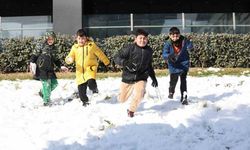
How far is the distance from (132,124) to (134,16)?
52.7 feet

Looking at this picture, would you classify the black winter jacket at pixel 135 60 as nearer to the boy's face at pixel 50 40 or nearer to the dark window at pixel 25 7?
the boy's face at pixel 50 40

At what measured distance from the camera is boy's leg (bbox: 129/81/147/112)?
331 inches

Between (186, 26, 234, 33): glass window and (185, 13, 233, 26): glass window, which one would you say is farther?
(185, 13, 233, 26): glass window

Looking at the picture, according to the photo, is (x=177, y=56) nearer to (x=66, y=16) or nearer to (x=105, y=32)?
(x=66, y=16)

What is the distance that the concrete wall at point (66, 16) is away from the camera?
68.8 feet

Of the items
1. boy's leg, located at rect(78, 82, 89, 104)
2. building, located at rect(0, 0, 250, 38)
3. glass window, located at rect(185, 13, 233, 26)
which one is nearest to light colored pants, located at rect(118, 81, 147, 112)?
boy's leg, located at rect(78, 82, 89, 104)

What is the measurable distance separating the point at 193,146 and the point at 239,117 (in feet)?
4.79

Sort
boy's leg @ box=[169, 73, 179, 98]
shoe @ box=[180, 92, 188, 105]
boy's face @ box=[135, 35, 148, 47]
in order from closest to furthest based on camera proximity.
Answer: boy's face @ box=[135, 35, 148, 47]
shoe @ box=[180, 92, 188, 105]
boy's leg @ box=[169, 73, 179, 98]

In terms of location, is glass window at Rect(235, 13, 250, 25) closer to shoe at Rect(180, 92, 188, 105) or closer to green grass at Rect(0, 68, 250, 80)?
green grass at Rect(0, 68, 250, 80)

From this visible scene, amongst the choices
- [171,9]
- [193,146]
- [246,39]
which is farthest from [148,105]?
[171,9]

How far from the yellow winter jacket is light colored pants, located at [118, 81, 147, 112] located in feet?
3.47

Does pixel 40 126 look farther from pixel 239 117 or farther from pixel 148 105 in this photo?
pixel 239 117

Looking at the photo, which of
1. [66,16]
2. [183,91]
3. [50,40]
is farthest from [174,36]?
[66,16]

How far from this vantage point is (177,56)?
9.76 m
